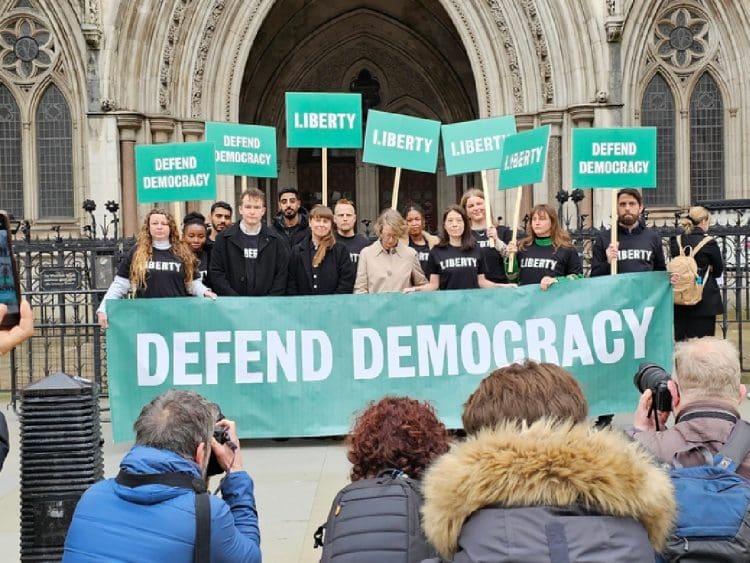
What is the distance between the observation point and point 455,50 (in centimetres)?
2348

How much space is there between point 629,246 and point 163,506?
6.10m

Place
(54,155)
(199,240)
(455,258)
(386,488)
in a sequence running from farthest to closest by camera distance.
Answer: (54,155), (199,240), (455,258), (386,488)

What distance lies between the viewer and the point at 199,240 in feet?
29.8

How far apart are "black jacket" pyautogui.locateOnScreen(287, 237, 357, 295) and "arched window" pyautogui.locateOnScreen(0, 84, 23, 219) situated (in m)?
12.8

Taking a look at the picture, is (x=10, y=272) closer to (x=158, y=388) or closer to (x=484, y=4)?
(x=158, y=388)

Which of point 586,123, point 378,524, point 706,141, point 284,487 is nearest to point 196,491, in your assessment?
point 378,524

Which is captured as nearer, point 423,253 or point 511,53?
point 423,253

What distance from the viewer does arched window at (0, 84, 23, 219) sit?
2008 centimetres

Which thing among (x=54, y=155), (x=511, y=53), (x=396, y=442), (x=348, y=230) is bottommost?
(x=396, y=442)

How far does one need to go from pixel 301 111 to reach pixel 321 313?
3078mm

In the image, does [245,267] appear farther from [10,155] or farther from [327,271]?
[10,155]

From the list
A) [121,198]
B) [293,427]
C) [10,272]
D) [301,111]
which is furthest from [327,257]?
[121,198]

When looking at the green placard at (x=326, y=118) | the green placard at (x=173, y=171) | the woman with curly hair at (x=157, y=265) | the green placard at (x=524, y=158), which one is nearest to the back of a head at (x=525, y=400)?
the woman with curly hair at (x=157, y=265)

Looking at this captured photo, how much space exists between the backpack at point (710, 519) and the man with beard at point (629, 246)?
540 cm
